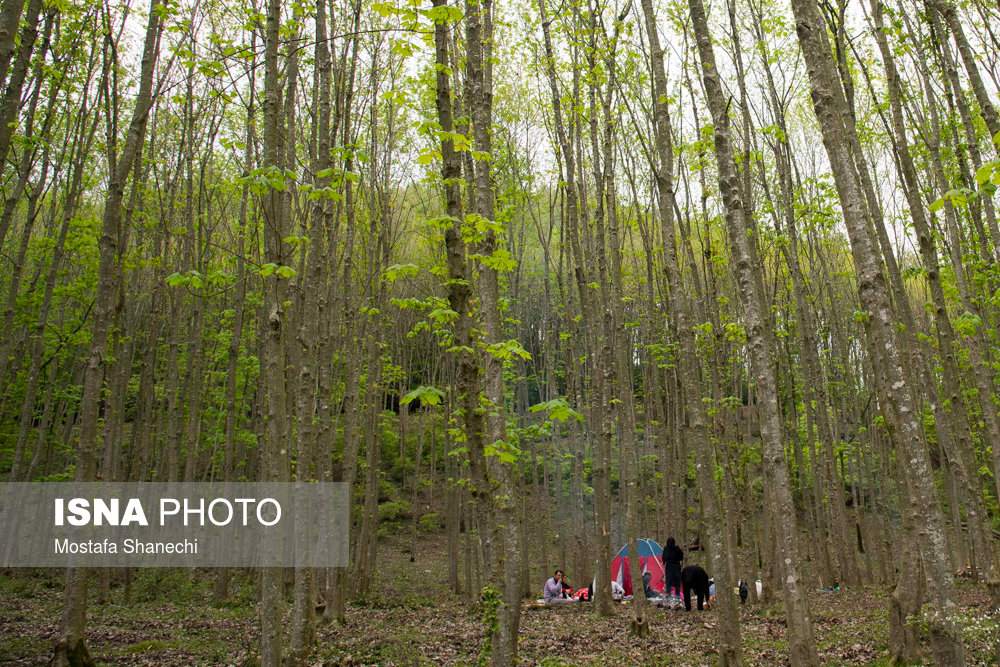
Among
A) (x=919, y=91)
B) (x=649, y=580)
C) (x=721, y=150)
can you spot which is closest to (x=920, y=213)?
(x=721, y=150)

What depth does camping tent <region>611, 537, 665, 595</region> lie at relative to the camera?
48.2 ft

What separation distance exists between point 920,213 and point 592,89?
5944 millimetres

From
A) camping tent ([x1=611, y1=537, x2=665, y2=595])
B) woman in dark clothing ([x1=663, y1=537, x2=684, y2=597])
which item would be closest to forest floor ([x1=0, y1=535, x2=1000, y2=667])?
woman in dark clothing ([x1=663, y1=537, x2=684, y2=597])

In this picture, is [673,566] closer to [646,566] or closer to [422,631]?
[646,566]

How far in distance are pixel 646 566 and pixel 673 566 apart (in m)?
2.67

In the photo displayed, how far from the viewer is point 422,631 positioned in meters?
9.86

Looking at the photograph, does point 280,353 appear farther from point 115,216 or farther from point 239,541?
point 239,541

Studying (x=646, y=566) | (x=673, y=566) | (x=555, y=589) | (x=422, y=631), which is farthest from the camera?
(x=646, y=566)

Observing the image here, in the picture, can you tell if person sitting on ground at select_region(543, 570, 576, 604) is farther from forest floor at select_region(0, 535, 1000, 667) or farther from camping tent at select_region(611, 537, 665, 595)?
camping tent at select_region(611, 537, 665, 595)

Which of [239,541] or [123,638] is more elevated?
[239,541]

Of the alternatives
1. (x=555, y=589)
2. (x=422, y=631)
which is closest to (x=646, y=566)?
(x=555, y=589)

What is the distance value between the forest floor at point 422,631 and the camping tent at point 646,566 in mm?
2338

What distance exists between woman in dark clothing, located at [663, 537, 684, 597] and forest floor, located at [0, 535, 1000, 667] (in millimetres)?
725

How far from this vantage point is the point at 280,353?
526 centimetres
